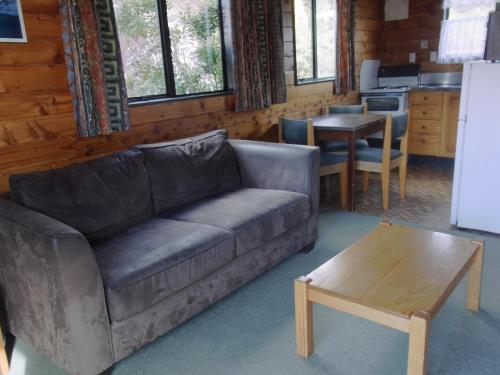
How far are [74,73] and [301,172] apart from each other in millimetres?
1414

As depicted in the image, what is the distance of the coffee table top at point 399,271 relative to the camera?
1557 mm

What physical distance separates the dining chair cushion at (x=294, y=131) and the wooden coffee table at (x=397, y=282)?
1.44m

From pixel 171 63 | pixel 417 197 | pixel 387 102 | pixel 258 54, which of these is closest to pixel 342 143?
pixel 417 197

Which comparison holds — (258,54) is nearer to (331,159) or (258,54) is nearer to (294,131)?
(294,131)

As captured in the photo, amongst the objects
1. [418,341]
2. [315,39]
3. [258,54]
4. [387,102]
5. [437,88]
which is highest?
[315,39]

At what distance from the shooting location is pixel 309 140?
3393 mm

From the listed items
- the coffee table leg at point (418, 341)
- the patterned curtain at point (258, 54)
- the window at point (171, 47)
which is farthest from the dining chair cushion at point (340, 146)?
the coffee table leg at point (418, 341)

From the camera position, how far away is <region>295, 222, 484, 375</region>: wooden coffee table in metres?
1.48

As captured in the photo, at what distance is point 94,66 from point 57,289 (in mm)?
1381

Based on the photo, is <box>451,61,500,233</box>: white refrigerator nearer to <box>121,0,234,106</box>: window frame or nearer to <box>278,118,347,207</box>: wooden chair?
<box>278,118,347,207</box>: wooden chair

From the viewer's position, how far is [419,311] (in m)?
1.45

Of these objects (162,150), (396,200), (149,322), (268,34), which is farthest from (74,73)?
(396,200)

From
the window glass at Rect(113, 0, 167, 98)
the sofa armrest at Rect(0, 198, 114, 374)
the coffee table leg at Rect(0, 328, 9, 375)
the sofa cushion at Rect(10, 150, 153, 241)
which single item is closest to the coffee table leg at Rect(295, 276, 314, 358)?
the sofa armrest at Rect(0, 198, 114, 374)

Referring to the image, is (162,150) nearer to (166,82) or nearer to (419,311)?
(166,82)
